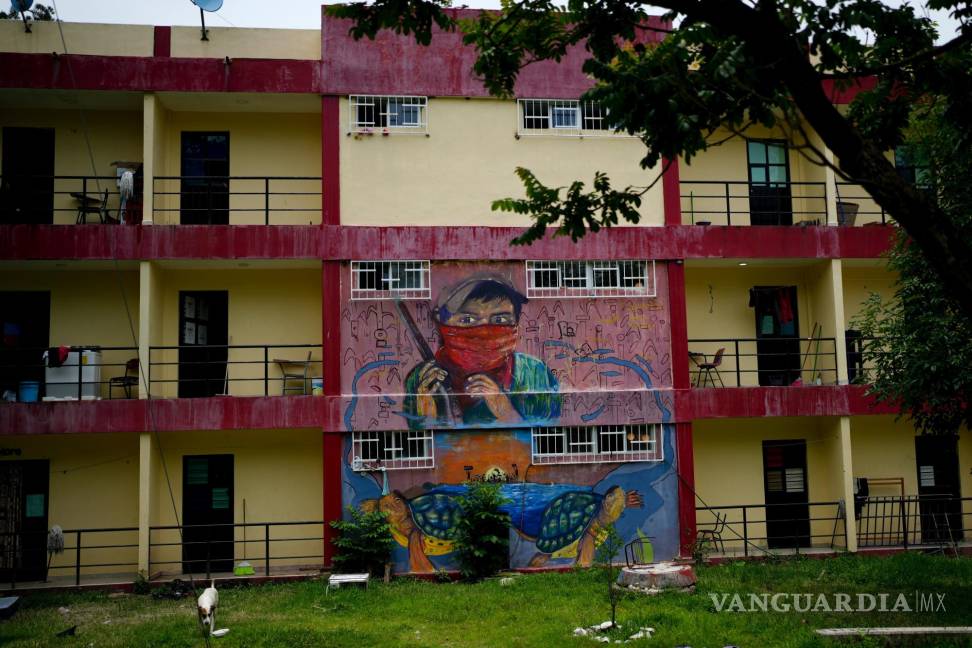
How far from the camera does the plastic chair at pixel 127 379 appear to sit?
581 inches

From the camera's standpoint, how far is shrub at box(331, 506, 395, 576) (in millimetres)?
13734

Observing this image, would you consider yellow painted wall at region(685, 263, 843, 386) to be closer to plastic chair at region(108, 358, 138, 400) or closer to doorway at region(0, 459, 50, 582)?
plastic chair at region(108, 358, 138, 400)

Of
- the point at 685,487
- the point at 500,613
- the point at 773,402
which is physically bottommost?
the point at 500,613

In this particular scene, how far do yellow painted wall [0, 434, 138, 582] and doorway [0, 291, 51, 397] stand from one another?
1173mm

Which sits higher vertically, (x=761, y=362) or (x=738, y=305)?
(x=738, y=305)

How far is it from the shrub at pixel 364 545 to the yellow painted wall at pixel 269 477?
133 cm

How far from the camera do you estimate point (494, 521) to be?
14055 mm

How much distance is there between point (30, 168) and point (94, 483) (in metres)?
5.91

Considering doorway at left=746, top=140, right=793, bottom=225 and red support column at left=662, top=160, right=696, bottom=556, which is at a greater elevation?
doorway at left=746, top=140, right=793, bottom=225

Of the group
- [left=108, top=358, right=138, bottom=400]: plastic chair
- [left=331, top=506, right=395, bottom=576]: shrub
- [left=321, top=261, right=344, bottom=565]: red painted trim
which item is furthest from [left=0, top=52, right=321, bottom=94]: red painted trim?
[left=331, top=506, right=395, bottom=576]: shrub

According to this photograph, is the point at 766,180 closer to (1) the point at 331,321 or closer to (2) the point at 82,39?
(1) the point at 331,321

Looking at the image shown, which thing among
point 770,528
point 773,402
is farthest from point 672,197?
point 770,528

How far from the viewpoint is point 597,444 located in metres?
15.1

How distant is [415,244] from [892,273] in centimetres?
959
